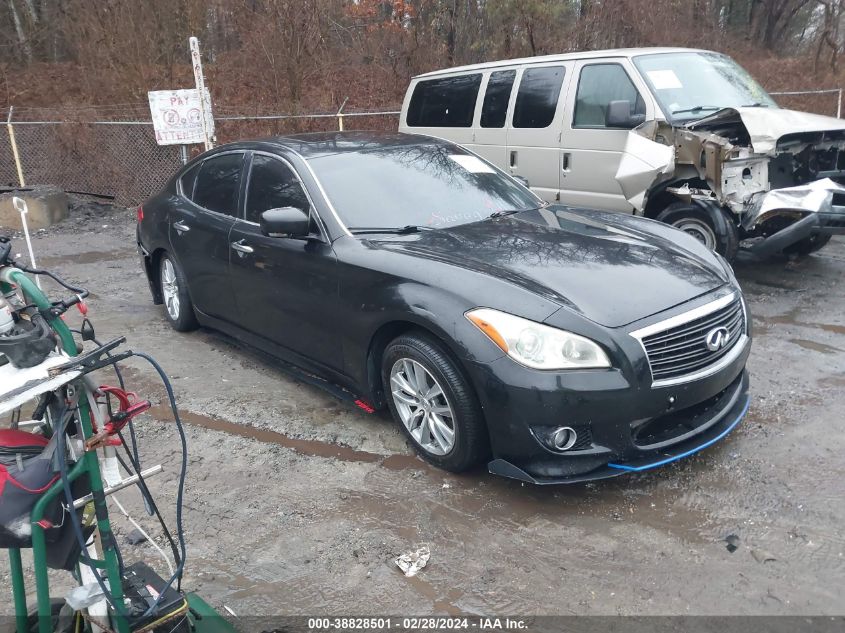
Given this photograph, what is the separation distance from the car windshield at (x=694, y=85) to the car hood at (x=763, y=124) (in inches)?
6.9

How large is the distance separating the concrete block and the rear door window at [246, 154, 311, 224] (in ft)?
25.6

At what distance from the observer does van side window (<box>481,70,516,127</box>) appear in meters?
7.81

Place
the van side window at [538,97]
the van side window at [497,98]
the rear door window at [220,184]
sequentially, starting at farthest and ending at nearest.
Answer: the van side window at [497,98] < the van side window at [538,97] < the rear door window at [220,184]

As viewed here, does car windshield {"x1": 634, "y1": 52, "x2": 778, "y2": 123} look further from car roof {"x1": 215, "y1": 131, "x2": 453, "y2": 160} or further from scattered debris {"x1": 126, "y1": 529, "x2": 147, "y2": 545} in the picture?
scattered debris {"x1": 126, "y1": 529, "x2": 147, "y2": 545}

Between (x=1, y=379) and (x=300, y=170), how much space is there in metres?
2.80

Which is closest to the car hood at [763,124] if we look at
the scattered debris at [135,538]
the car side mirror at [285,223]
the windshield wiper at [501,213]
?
the windshield wiper at [501,213]

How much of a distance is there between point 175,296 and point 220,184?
1198 mm

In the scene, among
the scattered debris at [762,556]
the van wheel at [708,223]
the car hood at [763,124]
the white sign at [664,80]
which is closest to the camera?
the scattered debris at [762,556]

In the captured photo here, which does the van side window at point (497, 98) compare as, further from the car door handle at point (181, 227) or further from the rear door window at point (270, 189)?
the car door handle at point (181, 227)

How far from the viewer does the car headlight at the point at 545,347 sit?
3.12 metres

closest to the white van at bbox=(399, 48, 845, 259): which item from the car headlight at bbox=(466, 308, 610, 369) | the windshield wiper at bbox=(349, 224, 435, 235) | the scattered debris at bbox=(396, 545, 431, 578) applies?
the windshield wiper at bbox=(349, 224, 435, 235)

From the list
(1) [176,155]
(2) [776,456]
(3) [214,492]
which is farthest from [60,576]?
(1) [176,155]

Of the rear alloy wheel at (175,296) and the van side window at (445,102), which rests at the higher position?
the van side window at (445,102)

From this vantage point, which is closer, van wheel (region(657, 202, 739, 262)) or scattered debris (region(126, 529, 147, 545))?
→ scattered debris (region(126, 529, 147, 545))
